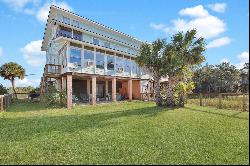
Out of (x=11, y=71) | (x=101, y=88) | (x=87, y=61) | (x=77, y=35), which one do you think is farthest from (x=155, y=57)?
(x=11, y=71)

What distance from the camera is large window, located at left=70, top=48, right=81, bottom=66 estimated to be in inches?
1006

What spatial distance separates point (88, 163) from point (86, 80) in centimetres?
2629

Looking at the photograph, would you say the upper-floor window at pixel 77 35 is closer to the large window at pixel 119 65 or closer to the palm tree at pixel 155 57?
the large window at pixel 119 65

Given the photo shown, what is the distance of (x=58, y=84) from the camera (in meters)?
32.2

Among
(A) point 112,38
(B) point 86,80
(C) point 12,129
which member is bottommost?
(C) point 12,129

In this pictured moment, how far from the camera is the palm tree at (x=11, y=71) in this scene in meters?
44.3

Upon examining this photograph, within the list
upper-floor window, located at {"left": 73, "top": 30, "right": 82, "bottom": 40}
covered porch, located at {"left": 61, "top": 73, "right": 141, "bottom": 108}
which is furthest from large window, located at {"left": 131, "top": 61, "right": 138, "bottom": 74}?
upper-floor window, located at {"left": 73, "top": 30, "right": 82, "bottom": 40}

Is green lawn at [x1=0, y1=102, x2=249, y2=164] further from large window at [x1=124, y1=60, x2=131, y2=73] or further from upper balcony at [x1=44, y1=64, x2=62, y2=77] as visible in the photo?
large window at [x1=124, y1=60, x2=131, y2=73]

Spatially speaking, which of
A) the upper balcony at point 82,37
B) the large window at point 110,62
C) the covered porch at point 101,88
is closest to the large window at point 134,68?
the covered porch at point 101,88

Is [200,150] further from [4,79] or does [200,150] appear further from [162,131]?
[4,79]

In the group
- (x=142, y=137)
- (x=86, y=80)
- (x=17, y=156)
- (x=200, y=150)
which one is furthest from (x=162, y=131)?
(x=86, y=80)

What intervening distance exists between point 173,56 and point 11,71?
111 feet

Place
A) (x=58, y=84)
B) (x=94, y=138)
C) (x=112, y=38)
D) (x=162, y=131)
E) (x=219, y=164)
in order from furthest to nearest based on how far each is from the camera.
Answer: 1. (x=112, y=38)
2. (x=58, y=84)
3. (x=162, y=131)
4. (x=94, y=138)
5. (x=219, y=164)

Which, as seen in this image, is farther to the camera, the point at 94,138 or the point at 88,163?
the point at 94,138
